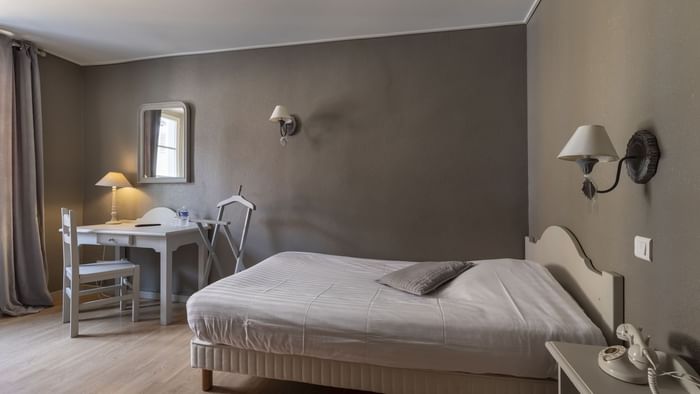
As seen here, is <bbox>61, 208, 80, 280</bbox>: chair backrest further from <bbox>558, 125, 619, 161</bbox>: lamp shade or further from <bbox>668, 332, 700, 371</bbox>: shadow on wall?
<bbox>668, 332, 700, 371</bbox>: shadow on wall

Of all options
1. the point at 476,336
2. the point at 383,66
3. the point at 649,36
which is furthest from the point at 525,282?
the point at 383,66

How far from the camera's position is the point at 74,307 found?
8.85 ft

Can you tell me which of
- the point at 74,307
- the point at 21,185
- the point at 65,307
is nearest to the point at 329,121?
the point at 74,307

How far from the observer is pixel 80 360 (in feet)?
7.64

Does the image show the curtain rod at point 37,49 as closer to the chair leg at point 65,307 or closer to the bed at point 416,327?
the chair leg at point 65,307

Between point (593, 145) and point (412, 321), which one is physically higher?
point (593, 145)

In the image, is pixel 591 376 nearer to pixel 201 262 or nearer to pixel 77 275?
pixel 201 262

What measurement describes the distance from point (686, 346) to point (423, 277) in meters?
1.11

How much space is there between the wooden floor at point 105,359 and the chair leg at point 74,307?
67 millimetres

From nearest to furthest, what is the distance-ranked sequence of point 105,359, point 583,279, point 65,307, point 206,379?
point 583,279 < point 206,379 < point 105,359 < point 65,307

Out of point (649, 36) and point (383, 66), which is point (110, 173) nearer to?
point (383, 66)

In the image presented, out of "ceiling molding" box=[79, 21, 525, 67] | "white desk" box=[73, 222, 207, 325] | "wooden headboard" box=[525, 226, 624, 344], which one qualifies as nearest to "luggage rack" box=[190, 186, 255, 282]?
"white desk" box=[73, 222, 207, 325]

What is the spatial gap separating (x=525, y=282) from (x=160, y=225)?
10.7 feet

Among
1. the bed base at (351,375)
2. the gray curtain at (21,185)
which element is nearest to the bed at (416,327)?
the bed base at (351,375)
